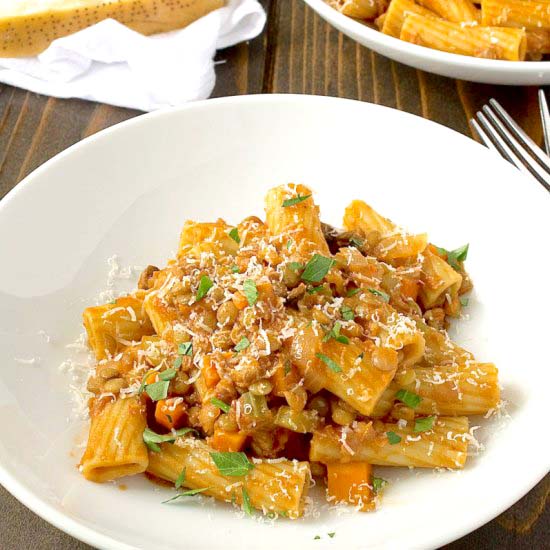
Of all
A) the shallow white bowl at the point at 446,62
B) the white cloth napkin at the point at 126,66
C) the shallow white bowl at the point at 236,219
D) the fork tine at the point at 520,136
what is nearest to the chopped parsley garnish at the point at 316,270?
the shallow white bowl at the point at 236,219

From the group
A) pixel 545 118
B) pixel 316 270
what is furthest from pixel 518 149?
pixel 316 270

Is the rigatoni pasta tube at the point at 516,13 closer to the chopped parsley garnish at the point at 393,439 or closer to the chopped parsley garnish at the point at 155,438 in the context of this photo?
the chopped parsley garnish at the point at 393,439

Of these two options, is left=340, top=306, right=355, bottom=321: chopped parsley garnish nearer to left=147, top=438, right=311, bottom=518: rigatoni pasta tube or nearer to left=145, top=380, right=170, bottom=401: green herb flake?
left=147, top=438, right=311, bottom=518: rigatoni pasta tube

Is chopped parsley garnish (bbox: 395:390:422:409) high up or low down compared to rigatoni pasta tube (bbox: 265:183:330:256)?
down

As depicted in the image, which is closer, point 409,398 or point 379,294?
point 409,398

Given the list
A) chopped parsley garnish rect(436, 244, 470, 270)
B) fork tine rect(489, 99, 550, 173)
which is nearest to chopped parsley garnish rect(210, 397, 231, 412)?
chopped parsley garnish rect(436, 244, 470, 270)

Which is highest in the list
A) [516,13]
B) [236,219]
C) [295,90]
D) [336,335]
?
[516,13]

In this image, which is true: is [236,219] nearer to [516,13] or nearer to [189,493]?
[189,493]

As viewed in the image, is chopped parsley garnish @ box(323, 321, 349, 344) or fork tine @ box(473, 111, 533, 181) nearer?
chopped parsley garnish @ box(323, 321, 349, 344)
